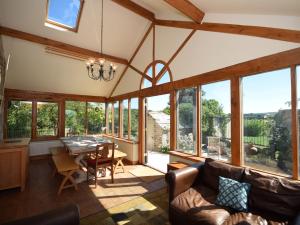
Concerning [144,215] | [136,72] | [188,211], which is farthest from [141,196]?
[136,72]

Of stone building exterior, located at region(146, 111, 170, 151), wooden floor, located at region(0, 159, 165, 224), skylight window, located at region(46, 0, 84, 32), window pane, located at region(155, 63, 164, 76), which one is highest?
skylight window, located at region(46, 0, 84, 32)

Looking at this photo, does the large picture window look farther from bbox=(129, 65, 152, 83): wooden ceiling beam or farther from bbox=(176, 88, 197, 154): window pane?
bbox=(176, 88, 197, 154): window pane

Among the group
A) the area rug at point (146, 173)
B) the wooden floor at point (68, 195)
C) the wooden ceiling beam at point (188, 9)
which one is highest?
the wooden ceiling beam at point (188, 9)

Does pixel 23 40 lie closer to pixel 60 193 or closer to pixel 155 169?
pixel 60 193

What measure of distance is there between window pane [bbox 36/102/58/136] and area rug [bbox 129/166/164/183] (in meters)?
3.67

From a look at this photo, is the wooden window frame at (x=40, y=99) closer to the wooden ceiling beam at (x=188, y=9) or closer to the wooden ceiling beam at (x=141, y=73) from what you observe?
the wooden ceiling beam at (x=141, y=73)

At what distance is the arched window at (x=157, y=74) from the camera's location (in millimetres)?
4262

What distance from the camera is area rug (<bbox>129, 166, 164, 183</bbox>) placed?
408cm

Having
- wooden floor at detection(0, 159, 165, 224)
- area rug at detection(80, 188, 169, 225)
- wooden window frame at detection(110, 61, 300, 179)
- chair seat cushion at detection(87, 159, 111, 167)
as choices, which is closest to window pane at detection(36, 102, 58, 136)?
wooden floor at detection(0, 159, 165, 224)

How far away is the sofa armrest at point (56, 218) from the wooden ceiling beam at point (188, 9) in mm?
3107

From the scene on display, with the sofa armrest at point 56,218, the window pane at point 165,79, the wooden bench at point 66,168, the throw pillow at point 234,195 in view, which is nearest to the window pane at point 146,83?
the window pane at point 165,79

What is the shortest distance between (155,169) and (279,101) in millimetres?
3279

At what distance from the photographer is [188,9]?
3031mm

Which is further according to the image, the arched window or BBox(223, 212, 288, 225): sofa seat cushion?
the arched window
